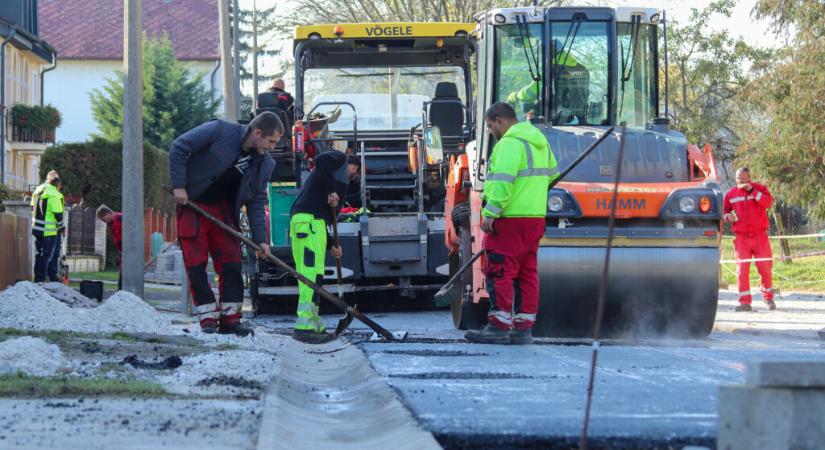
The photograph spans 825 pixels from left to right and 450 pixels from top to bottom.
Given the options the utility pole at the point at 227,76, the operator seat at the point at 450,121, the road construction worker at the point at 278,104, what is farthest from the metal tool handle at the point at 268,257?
the utility pole at the point at 227,76

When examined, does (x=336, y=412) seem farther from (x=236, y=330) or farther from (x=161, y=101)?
(x=161, y=101)

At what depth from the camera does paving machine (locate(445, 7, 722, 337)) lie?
1052 centimetres

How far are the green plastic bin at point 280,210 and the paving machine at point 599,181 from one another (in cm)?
343

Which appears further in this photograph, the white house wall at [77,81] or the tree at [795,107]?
the white house wall at [77,81]

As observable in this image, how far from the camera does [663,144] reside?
1120 cm

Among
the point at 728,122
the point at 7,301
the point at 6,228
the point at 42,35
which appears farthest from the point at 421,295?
the point at 42,35

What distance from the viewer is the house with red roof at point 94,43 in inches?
2463

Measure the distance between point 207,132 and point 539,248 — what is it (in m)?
2.78

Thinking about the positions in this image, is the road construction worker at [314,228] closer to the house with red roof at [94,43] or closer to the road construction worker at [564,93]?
the road construction worker at [564,93]

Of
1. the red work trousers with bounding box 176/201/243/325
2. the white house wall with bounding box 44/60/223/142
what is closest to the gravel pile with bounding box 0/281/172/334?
the red work trousers with bounding box 176/201/243/325

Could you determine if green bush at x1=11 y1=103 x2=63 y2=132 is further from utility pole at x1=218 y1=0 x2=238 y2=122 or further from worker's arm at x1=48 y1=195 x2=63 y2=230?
worker's arm at x1=48 y1=195 x2=63 y2=230

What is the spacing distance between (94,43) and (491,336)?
55838 mm

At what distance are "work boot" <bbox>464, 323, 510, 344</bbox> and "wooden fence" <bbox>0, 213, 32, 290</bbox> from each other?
32.8ft

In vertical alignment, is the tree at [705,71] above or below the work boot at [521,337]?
above
